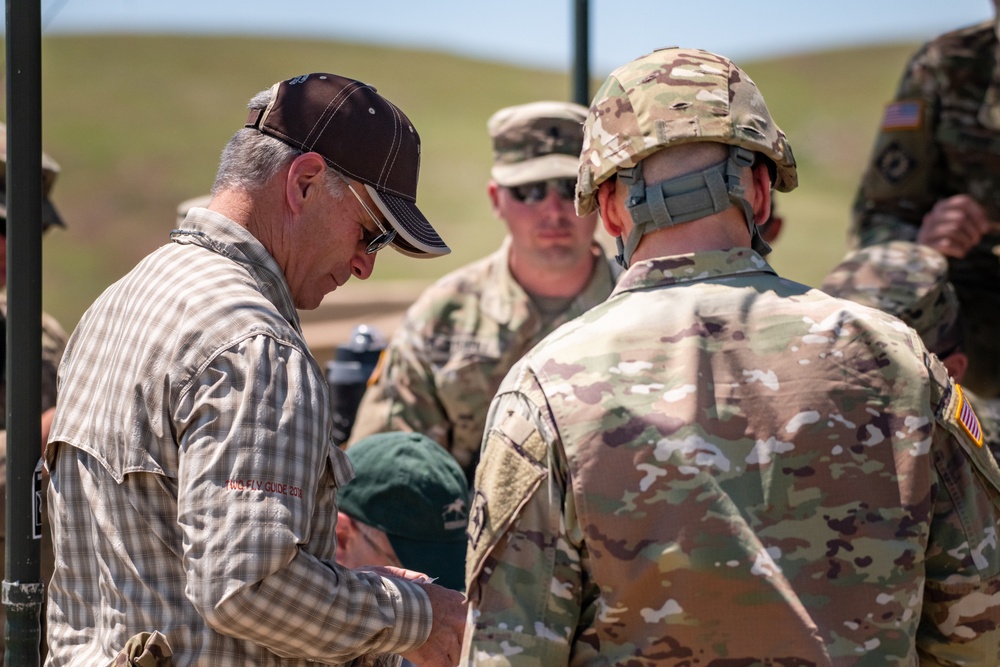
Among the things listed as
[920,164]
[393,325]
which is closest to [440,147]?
[393,325]

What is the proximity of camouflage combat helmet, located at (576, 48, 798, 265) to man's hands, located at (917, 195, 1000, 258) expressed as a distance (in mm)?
2770

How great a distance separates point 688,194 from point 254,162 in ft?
2.75

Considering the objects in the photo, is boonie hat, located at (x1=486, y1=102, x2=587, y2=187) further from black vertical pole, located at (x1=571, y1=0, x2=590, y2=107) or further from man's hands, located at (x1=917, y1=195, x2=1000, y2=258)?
man's hands, located at (x1=917, y1=195, x2=1000, y2=258)

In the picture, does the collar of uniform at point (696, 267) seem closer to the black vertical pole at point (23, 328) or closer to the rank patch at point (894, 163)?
the black vertical pole at point (23, 328)

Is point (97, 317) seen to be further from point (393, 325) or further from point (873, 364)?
point (393, 325)

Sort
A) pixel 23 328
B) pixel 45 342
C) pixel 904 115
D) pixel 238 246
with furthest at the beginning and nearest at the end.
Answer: pixel 904 115
pixel 45 342
pixel 23 328
pixel 238 246

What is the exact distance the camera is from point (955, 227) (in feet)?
15.0

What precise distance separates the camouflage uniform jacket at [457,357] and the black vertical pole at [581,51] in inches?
31.0

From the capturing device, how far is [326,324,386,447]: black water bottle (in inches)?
203

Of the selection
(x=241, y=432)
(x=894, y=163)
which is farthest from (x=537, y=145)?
(x=241, y=432)

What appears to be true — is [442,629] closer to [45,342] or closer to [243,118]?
[45,342]

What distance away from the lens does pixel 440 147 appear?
38.8 metres

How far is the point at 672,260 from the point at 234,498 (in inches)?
31.8

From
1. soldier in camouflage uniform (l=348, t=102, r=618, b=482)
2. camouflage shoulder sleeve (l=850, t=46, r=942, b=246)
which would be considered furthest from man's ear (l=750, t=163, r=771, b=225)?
camouflage shoulder sleeve (l=850, t=46, r=942, b=246)
